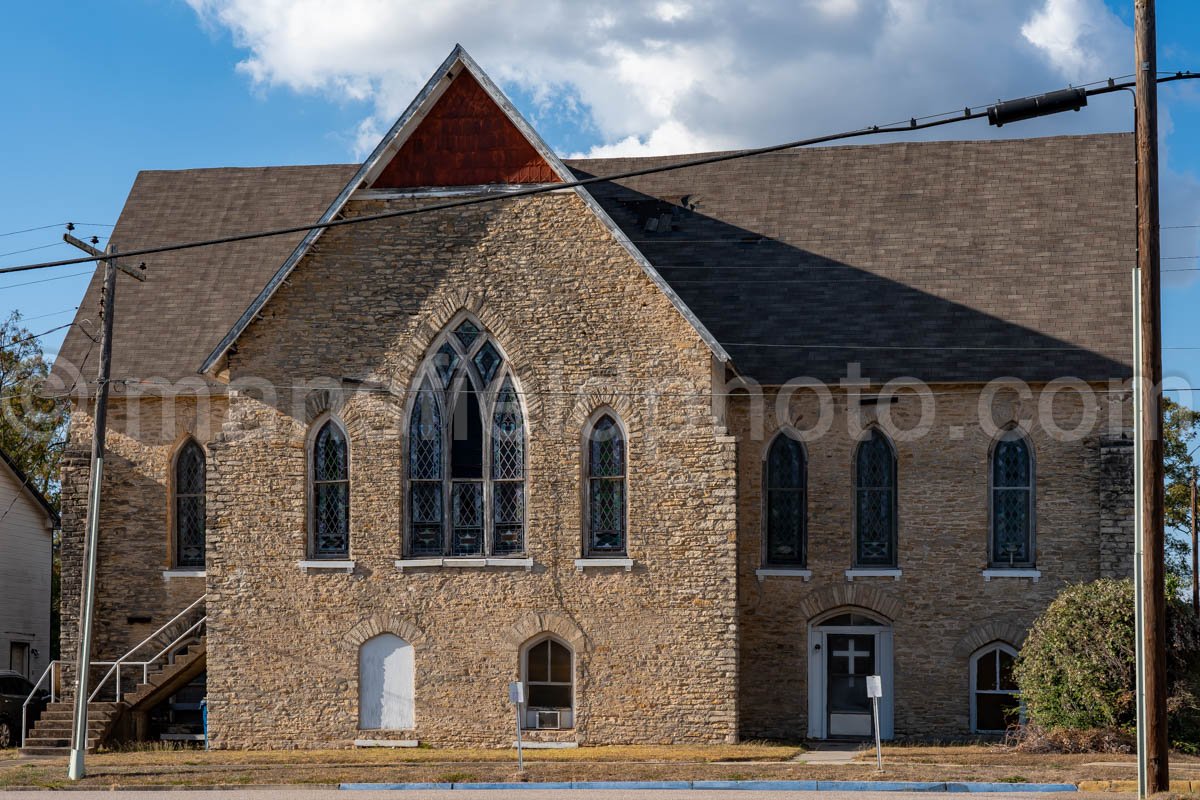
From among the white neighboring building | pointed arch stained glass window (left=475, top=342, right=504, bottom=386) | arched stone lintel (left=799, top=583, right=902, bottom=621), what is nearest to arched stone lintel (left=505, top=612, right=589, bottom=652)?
pointed arch stained glass window (left=475, top=342, right=504, bottom=386)

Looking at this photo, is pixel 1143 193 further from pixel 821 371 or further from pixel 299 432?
pixel 299 432

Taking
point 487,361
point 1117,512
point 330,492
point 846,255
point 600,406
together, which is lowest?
point 1117,512

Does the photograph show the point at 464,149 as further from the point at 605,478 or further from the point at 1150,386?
the point at 1150,386

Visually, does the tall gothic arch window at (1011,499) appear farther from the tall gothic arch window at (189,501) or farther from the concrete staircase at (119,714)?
the tall gothic arch window at (189,501)

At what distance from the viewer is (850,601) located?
27359 millimetres

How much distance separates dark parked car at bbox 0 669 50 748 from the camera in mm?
29844

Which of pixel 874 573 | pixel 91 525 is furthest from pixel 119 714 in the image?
pixel 874 573

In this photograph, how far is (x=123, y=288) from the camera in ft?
106

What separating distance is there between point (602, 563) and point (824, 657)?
4722 millimetres

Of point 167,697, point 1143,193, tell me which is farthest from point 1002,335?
point 167,697

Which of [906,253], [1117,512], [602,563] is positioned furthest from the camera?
[906,253]

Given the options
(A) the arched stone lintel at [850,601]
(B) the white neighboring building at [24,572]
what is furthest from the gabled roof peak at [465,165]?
(B) the white neighboring building at [24,572]

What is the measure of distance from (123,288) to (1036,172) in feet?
60.3

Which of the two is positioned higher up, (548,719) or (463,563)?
(463,563)
